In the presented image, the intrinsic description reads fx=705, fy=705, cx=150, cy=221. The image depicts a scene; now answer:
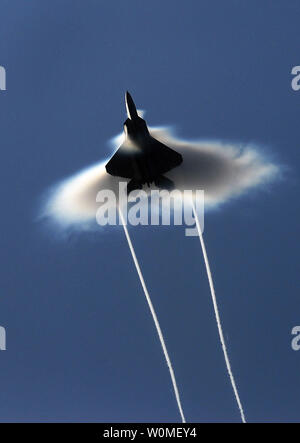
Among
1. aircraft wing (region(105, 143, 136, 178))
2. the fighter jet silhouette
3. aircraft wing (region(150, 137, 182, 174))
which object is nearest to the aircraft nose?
the fighter jet silhouette

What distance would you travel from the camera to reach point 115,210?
81562 millimetres

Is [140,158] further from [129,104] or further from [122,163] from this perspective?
[129,104]

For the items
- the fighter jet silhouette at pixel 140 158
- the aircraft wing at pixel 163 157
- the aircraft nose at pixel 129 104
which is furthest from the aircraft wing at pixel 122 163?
the aircraft nose at pixel 129 104

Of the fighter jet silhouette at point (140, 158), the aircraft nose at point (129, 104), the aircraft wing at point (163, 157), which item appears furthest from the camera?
the aircraft wing at point (163, 157)

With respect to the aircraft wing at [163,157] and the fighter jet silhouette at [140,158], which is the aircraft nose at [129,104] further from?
the aircraft wing at [163,157]

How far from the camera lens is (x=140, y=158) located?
240 ft

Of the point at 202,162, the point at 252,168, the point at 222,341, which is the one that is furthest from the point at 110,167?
the point at 222,341

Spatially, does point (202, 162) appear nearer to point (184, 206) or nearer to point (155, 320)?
point (184, 206)

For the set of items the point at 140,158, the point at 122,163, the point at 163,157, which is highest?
the point at 122,163

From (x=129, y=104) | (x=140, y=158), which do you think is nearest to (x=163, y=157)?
(x=140, y=158)

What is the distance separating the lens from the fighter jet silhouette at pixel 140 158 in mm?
70938

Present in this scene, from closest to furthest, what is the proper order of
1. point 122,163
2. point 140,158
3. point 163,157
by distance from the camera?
1. point 140,158
2. point 163,157
3. point 122,163

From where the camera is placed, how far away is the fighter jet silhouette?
7094cm

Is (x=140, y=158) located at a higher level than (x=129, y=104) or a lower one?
lower
